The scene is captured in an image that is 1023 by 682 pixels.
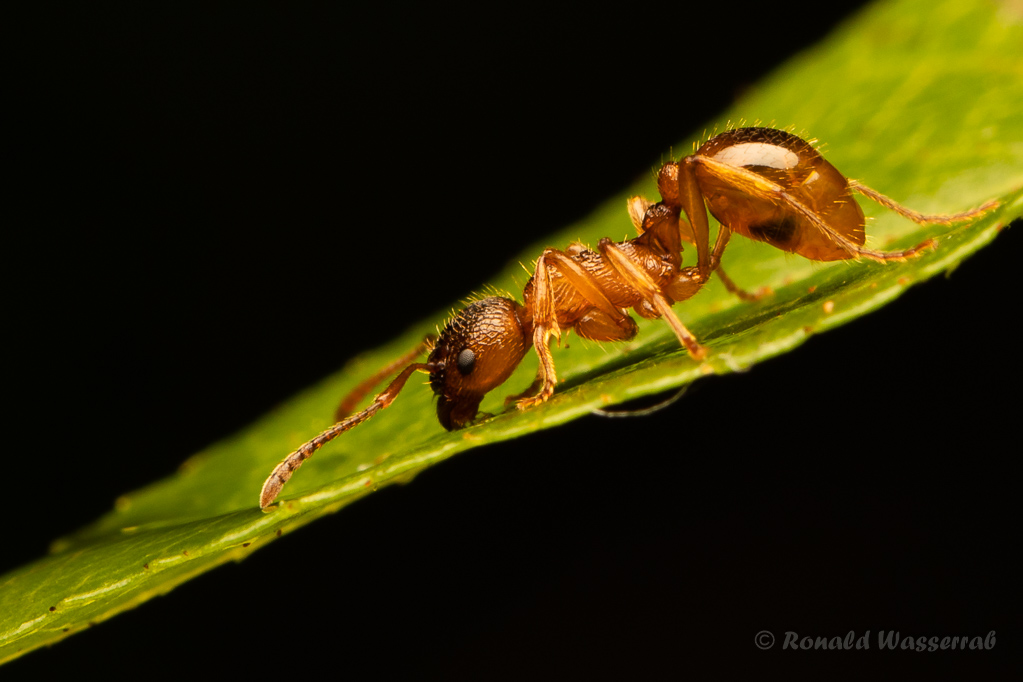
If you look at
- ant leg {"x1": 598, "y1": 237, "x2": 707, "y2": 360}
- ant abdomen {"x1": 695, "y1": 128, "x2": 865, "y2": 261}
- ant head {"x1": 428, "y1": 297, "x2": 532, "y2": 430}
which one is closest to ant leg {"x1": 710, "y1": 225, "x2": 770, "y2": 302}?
ant abdomen {"x1": 695, "y1": 128, "x2": 865, "y2": 261}

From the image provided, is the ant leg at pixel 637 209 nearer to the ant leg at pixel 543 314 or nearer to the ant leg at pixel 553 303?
the ant leg at pixel 553 303

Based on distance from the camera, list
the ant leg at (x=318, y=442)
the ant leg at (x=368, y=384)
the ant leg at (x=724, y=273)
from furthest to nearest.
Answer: the ant leg at (x=368, y=384), the ant leg at (x=724, y=273), the ant leg at (x=318, y=442)

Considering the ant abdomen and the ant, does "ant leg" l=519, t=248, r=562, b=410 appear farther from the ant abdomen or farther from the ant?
the ant abdomen

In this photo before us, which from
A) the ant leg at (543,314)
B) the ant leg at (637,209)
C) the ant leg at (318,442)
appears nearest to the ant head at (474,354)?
the ant leg at (318,442)

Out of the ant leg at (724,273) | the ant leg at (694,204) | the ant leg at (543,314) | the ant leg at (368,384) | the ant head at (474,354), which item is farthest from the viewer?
the ant leg at (368,384)

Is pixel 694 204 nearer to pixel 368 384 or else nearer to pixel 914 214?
pixel 914 214

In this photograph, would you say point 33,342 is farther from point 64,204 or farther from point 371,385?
point 371,385
